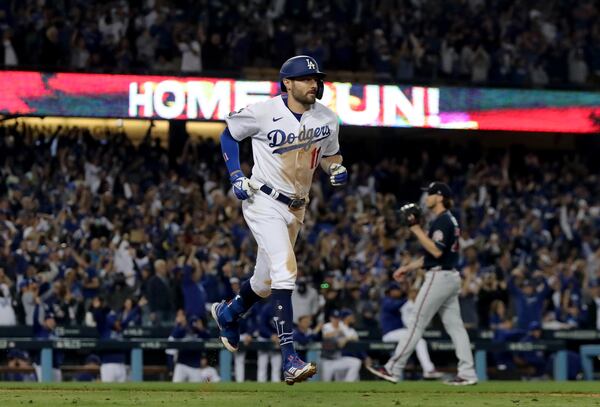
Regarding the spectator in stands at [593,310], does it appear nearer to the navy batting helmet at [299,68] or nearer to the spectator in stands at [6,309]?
the spectator in stands at [6,309]

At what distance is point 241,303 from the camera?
9375 millimetres

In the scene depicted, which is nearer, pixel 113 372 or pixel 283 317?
pixel 283 317

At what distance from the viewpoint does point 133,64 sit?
2239 centimetres

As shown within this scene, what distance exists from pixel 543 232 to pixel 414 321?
11.3 m

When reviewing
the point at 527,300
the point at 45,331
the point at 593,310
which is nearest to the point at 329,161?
the point at 45,331

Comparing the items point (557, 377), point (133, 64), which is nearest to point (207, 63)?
point (133, 64)

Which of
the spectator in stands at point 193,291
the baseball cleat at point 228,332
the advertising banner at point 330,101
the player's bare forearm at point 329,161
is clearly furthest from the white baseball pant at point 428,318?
the advertising banner at point 330,101

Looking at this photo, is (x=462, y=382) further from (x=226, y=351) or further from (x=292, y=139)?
(x=226, y=351)

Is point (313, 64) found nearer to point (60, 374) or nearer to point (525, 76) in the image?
point (60, 374)

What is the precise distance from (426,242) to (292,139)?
235 cm

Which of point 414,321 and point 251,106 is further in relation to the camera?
point 414,321

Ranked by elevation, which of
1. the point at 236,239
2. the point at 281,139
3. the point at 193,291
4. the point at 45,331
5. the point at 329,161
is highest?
the point at 281,139

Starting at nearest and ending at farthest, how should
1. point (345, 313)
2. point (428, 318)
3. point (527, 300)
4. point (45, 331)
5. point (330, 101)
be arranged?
1. point (428, 318)
2. point (45, 331)
3. point (345, 313)
4. point (527, 300)
5. point (330, 101)

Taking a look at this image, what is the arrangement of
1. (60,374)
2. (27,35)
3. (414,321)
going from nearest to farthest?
(414,321) < (60,374) < (27,35)
